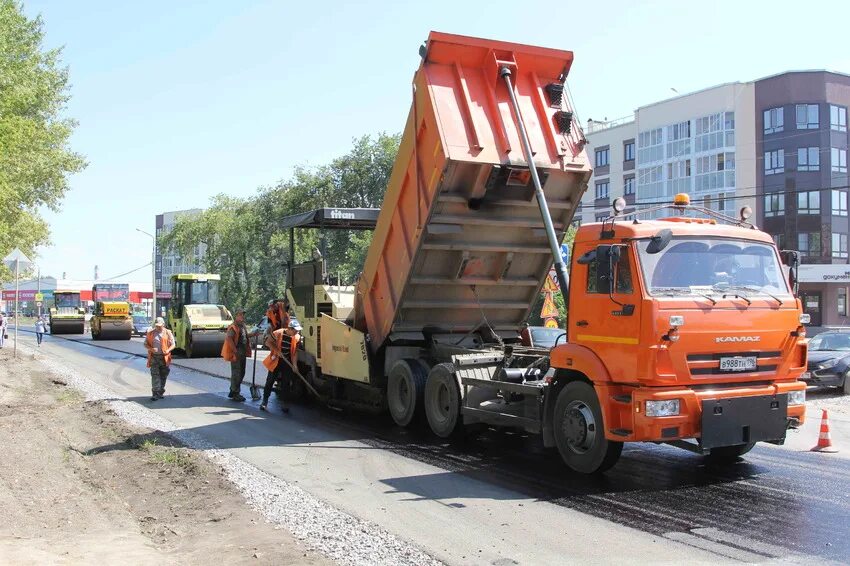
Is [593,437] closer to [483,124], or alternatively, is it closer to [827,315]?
[483,124]

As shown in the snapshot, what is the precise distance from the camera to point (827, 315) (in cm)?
4978

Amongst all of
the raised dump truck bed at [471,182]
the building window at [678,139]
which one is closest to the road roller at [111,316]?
the raised dump truck bed at [471,182]

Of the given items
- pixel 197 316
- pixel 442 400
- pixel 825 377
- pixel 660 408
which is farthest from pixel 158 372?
pixel 825 377

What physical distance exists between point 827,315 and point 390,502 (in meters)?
49.8

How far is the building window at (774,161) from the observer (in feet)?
162

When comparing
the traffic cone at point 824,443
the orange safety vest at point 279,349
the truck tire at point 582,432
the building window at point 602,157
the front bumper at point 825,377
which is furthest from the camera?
the building window at point 602,157

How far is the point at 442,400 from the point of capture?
10289mm

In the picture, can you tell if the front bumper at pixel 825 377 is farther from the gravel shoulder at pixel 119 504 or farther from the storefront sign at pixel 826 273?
the storefront sign at pixel 826 273

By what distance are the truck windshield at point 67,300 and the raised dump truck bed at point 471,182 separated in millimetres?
45823

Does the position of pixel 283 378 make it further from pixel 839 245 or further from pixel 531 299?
pixel 839 245

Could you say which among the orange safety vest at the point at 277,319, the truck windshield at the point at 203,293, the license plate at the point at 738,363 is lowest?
the license plate at the point at 738,363

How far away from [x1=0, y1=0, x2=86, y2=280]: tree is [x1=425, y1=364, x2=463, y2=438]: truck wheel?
1085cm

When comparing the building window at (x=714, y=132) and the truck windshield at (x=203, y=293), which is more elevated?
the building window at (x=714, y=132)

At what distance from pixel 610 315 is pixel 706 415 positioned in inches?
48.2
